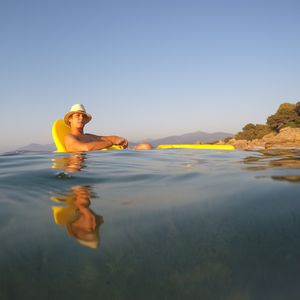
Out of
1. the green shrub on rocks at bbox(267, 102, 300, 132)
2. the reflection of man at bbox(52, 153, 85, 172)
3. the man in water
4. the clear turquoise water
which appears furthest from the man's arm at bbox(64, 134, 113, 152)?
the green shrub on rocks at bbox(267, 102, 300, 132)

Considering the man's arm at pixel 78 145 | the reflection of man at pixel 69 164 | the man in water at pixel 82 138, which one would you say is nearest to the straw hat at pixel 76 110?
the man in water at pixel 82 138

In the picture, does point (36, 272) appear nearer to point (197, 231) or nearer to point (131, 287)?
point (131, 287)

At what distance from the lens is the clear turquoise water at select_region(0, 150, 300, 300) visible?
916 millimetres

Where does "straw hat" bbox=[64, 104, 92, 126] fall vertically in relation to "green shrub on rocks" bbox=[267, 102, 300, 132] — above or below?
below

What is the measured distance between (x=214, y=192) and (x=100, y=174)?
1.32 m

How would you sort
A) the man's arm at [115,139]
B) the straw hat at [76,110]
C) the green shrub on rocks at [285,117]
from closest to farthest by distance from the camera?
the straw hat at [76,110] < the man's arm at [115,139] < the green shrub on rocks at [285,117]

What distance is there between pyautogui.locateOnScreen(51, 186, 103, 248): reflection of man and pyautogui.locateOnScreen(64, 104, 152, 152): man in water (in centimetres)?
424

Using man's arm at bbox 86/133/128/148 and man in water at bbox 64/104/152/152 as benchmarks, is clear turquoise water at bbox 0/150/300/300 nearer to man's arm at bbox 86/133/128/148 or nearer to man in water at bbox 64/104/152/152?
man in water at bbox 64/104/152/152

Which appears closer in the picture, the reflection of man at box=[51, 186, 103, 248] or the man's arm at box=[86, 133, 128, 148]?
the reflection of man at box=[51, 186, 103, 248]

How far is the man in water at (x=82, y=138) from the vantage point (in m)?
6.07

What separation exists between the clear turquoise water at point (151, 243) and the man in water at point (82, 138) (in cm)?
398

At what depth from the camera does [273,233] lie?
1271 millimetres

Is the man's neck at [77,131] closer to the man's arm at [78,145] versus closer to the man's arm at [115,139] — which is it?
the man's arm at [115,139]

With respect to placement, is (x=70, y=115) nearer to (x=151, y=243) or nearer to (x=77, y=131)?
(x=77, y=131)
